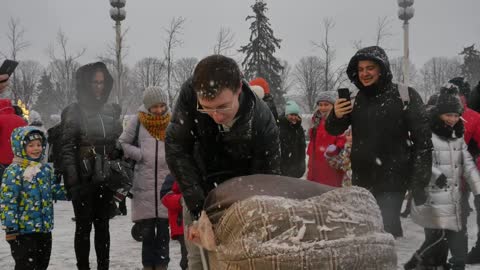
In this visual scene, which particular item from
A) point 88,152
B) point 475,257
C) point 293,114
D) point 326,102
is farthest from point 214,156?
point 293,114

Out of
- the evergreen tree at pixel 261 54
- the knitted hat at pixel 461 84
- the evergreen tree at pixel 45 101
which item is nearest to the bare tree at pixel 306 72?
the evergreen tree at pixel 261 54

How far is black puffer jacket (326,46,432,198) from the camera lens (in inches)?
156

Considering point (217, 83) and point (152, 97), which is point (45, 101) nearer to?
point (152, 97)

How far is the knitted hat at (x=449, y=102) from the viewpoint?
5.12m

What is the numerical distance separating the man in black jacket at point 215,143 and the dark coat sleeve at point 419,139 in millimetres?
1400

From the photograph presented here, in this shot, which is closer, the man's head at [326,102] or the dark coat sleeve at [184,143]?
the dark coat sleeve at [184,143]

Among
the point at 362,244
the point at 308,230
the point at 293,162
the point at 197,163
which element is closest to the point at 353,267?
the point at 362,244

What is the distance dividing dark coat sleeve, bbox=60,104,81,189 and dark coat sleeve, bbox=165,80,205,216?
2332mm

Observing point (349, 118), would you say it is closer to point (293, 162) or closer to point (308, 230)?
point (308, 230)

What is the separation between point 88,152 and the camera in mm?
5105

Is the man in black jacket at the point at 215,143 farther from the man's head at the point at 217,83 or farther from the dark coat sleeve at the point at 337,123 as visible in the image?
the dark coat sleeve at the point at 337,123

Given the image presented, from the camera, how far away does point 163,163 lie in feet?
18.6

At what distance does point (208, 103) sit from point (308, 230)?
1022 millimetres

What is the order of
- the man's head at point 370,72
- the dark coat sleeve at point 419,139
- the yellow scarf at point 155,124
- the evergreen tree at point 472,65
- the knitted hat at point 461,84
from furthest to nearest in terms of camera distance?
the evergreen tree at point 472,65, the knitted hat at point 461,84, the yellow scarf at point 155,124, the man's head at point 370,72, the dark coat sleeve at point 419,139
